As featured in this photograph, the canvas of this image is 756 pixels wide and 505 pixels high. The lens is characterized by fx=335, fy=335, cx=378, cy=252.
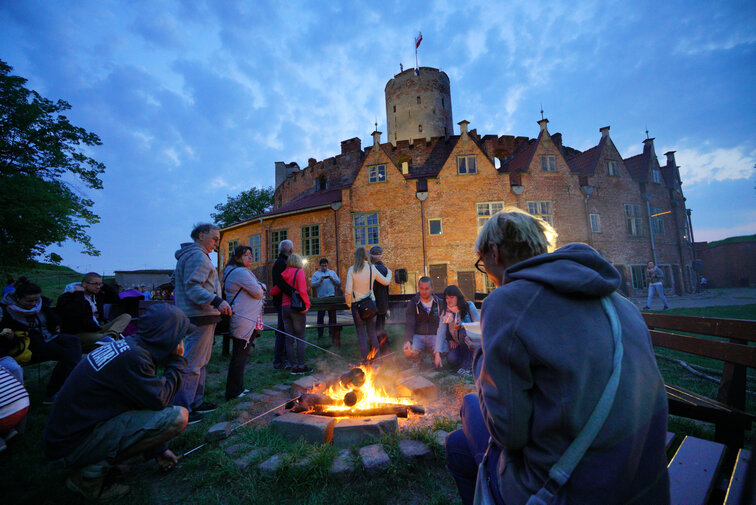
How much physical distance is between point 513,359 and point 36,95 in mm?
22054

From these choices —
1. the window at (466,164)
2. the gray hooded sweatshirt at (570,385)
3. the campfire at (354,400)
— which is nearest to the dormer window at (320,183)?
the window at (466,164)

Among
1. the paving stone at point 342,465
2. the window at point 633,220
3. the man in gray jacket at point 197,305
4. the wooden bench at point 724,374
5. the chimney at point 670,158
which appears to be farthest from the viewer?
the chimney at point 670,158

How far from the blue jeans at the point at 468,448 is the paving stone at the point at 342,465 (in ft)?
3.49

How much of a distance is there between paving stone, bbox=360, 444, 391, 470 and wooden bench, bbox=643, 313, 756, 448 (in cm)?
211

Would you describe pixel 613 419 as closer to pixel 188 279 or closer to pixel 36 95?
pixel 188 279

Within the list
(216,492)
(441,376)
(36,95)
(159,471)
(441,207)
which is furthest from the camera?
(441,207)

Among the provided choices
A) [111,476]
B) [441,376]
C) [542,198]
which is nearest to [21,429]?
[111,476]

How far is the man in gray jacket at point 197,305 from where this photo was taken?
4.11 meters

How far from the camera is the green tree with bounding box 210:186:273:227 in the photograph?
1578 inches

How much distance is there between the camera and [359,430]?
3.19 metres

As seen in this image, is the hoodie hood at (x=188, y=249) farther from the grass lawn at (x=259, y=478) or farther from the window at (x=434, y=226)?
the window at (x=434, y=226)

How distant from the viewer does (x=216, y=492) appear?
8.62 feet

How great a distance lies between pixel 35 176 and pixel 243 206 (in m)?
26.4

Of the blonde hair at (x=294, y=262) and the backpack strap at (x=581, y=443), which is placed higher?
the blonde hair at (x=294, y=262)
